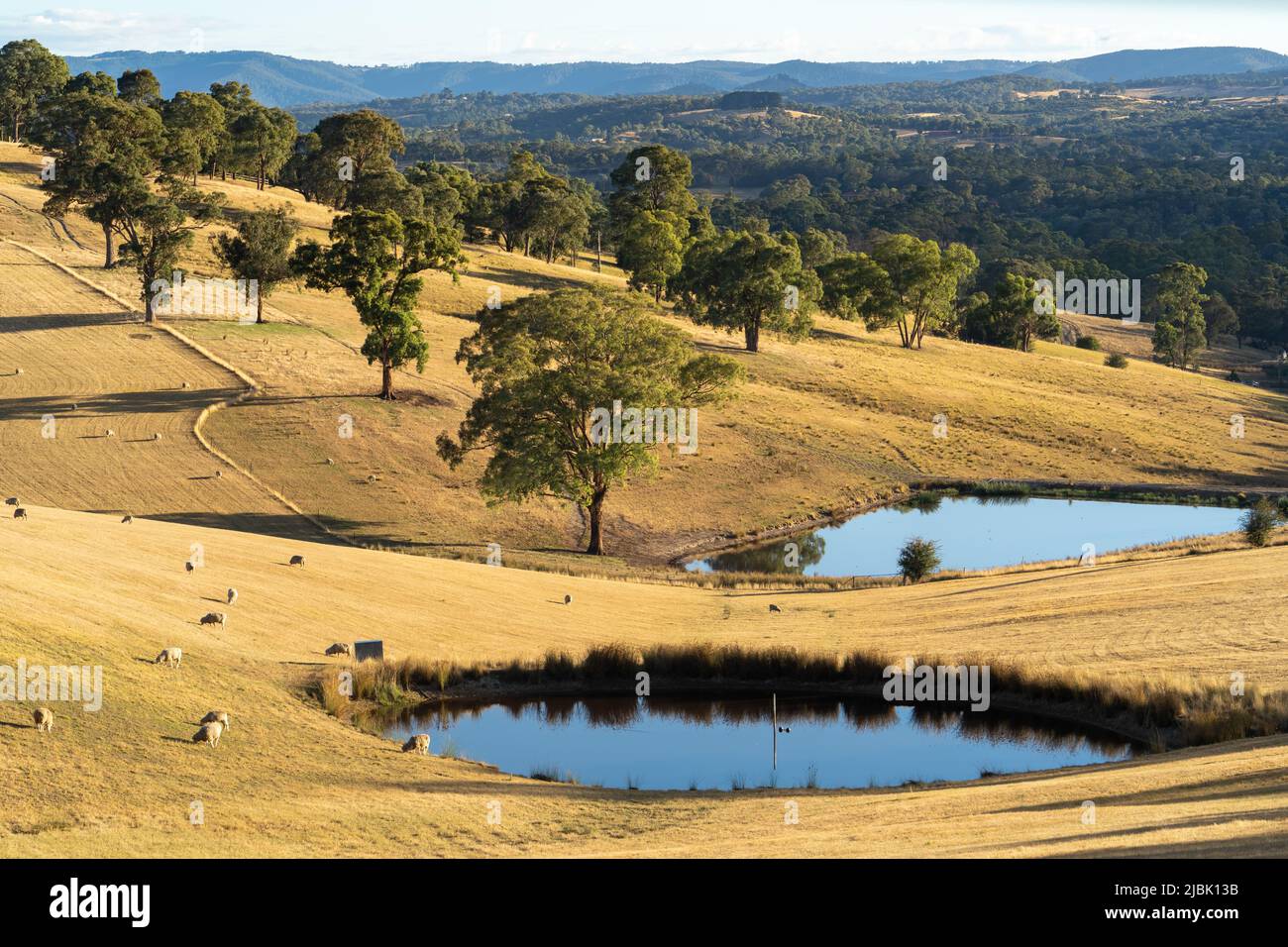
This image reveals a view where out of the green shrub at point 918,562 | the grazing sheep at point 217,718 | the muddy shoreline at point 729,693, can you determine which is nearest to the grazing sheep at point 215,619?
the muddy shoreline at point 729,693

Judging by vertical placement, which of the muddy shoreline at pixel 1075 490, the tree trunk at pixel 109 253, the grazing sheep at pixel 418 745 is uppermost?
the tree trunk at pixel 109 253

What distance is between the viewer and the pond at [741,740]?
101 ft

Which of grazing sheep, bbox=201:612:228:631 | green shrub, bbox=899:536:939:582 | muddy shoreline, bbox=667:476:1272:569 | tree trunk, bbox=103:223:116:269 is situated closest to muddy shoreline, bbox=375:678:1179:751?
grazing sheep, bbox=201:612:228:631

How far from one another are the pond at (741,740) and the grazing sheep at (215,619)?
4932 millimetres

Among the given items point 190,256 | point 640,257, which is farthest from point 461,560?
point 640,257

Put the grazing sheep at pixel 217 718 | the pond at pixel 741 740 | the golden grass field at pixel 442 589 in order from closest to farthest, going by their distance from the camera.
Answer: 1. the golden grass field at pixel 442 589
2. the grazing sheep at pixel 217 718
3. the pond at pixel 741 740

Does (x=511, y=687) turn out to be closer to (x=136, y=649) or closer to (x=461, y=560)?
(x=136, y=649)

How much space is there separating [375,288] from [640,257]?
1905 inches

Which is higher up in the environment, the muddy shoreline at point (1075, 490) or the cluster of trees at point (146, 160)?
the cluster of trees at point (146, 160)

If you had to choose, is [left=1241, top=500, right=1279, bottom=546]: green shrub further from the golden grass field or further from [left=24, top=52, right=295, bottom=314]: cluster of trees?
[left=24, top=52, right=295, bottom=314]: cluster of trees

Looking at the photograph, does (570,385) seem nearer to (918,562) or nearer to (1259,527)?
(918,562)

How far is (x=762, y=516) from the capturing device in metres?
69.7

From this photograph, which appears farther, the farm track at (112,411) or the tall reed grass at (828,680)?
the farm track at (112,411)

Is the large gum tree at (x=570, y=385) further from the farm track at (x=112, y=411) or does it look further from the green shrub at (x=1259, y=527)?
the green shrub at (x=1259, y=527)
